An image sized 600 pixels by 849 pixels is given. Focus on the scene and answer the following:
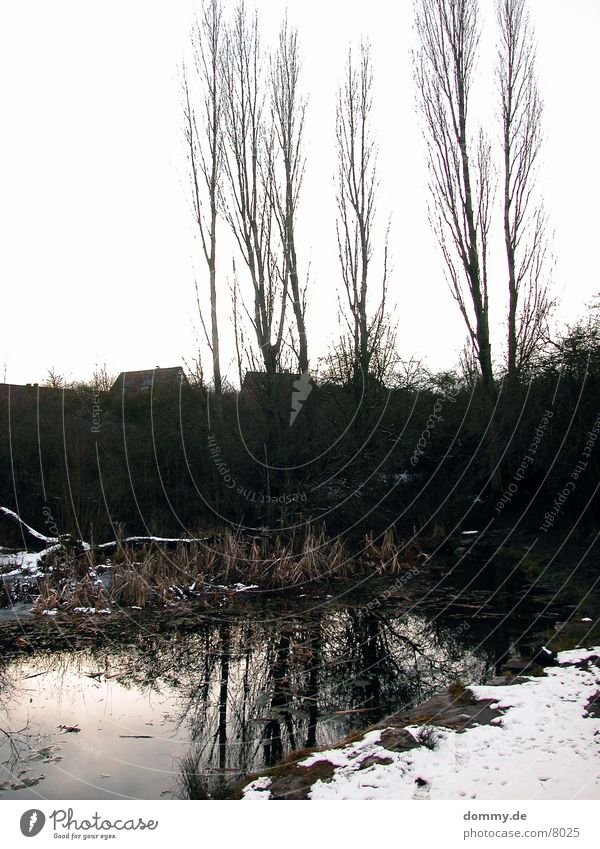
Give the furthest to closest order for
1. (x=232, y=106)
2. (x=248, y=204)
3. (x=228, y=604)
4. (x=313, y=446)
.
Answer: (x=232, y=106)
(x=248, y=204)
(x=313, y=446)
(x=228, y=604)

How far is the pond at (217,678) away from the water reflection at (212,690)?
15 millimetres

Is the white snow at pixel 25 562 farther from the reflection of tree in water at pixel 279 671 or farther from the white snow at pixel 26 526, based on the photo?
the reflection of tree in water at pixel 279 671

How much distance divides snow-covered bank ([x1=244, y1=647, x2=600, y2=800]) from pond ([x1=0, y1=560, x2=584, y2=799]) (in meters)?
0.78

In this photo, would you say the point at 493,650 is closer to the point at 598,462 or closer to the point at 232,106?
the point at 598,462

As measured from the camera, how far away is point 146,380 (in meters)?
18.9

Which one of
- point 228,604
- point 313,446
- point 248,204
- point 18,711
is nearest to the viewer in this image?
point 18,711

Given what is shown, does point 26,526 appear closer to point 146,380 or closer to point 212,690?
point 212,690

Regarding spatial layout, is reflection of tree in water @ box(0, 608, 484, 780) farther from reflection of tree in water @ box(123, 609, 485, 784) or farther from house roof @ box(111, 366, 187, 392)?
house roof @ box(111, 366, 187, 392)

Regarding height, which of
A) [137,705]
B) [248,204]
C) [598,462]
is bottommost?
[137,705]

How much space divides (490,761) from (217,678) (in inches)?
117

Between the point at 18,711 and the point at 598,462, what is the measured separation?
8529 millimetres

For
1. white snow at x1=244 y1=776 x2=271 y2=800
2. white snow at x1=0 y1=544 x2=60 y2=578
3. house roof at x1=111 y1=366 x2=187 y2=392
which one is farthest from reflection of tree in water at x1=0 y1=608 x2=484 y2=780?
house roof at x1=111 y1=366 x2=187 y2=392

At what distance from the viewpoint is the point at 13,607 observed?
7844 mm

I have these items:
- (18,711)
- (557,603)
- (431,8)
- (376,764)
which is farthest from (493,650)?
(431,8)
